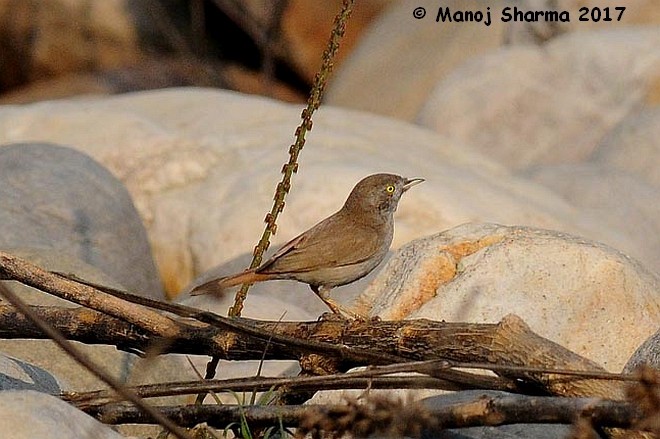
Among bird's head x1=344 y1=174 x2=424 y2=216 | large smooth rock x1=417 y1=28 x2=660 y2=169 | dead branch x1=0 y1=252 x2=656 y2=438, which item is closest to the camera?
dead branch x1=0 y1=252 x2=656 y2=438

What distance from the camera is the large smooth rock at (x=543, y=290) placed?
4.68 meters

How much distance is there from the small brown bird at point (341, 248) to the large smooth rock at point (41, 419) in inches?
56.3

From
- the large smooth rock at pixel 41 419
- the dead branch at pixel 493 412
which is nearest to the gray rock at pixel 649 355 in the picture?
the dead branch at pixel 493 412

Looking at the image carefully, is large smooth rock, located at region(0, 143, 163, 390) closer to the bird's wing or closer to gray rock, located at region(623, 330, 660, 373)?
the bird's wing

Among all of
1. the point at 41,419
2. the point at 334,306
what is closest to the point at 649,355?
the point at 334,306

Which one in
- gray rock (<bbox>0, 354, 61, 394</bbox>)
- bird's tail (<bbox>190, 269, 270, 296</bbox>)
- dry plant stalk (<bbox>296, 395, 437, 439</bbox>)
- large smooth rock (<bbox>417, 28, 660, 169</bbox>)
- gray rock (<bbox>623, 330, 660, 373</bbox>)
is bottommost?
dry plant stalk (<bbox>296, 395, 437, 439</bbox>)

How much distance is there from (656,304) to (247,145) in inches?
167

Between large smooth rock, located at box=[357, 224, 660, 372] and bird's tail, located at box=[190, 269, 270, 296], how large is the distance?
0.60 metres

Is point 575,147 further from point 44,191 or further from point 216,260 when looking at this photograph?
point 44,191

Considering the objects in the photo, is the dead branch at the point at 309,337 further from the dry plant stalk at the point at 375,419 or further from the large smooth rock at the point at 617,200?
the large smooth rock at the point at 617,200

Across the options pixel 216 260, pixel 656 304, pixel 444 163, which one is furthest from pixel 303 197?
pixel 656 304

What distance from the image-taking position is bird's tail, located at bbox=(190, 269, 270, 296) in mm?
4406

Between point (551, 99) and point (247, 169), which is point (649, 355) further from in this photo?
point (551, 99)

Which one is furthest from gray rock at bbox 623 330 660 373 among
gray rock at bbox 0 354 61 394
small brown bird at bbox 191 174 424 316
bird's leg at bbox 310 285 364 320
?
gray rock at bbox 0 354 61 394
